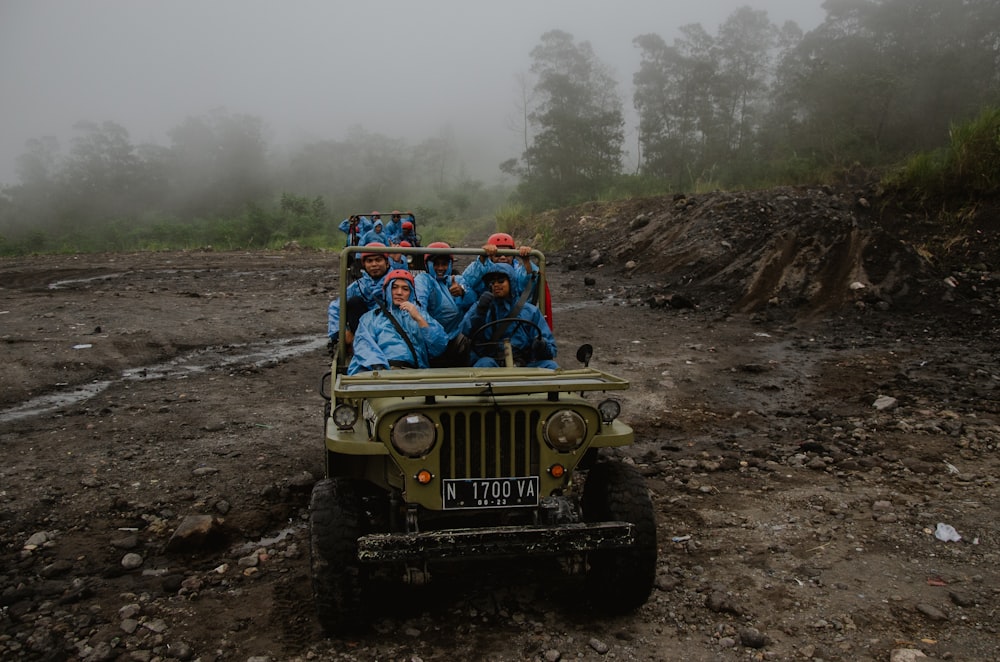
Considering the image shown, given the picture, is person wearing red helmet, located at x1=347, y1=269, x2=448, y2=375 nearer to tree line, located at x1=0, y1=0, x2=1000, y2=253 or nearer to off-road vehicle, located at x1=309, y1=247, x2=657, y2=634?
off-road vehicle, located at x1=309, y1=247, x2=657, y2=634

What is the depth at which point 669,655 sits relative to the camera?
3154mm

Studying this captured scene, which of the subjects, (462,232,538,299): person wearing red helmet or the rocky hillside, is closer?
(462,232,538,299): person wearing red helmet

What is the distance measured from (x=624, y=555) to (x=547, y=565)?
1.60 ft

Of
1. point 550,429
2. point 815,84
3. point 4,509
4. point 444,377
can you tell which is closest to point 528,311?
point 444,377

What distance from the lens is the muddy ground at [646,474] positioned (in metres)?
3.30

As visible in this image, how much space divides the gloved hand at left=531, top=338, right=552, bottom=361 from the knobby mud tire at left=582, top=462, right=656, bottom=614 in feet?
4.08

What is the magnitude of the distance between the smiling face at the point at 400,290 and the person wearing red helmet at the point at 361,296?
0.89ft

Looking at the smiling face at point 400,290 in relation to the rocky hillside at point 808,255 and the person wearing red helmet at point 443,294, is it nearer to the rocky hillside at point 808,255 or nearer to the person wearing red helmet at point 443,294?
the person wearing red helmet at point 443,294

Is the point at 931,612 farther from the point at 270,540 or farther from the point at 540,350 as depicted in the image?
the point at 270,540

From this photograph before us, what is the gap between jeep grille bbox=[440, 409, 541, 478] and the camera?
3.15m

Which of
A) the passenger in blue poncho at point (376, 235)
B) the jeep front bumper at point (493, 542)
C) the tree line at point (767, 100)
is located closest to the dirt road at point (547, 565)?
the jeep front bumper at point (493, 542)

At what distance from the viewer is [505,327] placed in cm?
459

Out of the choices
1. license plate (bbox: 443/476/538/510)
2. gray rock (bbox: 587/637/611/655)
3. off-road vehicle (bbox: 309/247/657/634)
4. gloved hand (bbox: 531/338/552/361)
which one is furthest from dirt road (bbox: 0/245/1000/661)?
gloved hand (bbox: 531/338/552/361)

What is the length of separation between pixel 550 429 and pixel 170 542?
237 cm
